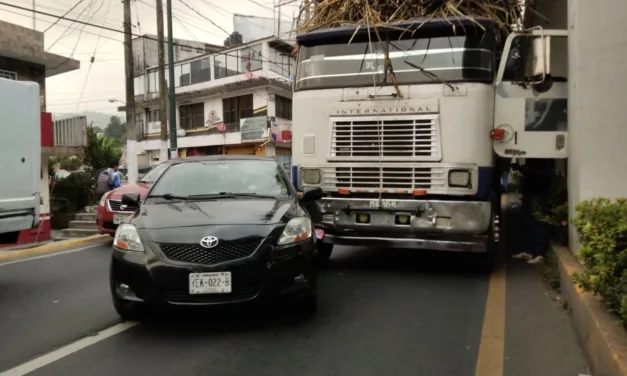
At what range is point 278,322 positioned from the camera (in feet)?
16.0

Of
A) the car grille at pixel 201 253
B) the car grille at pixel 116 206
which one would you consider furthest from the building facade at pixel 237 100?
the car grille at pixel 201 253

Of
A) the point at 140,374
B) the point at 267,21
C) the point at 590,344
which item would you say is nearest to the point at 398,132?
the point at 590,344

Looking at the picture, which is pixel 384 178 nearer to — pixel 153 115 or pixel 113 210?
pixel 113 210

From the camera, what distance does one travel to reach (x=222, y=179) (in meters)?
5.78

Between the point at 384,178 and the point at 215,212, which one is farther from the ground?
the point at 384,178

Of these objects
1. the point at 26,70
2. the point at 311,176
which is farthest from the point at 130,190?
the point at 26,70

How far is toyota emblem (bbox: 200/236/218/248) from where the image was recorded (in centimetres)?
438

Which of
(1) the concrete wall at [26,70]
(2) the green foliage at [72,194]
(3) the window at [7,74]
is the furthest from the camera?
(1) the concrete wall at [26,70]

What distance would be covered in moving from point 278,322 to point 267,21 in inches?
1483

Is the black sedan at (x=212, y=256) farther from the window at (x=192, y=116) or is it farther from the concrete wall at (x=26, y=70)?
the window at (x=192, y=116)

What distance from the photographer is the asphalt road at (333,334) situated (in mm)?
3895

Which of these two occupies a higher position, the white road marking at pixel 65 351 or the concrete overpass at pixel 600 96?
the concrete overpass at pixel 600 96

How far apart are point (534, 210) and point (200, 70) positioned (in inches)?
1215

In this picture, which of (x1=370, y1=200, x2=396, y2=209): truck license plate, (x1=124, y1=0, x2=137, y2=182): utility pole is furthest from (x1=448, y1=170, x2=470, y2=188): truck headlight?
(x1=124, y1=0, x2=137, y2=182): utility pole
